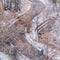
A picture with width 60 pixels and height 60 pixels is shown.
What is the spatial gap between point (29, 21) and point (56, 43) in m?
0.49

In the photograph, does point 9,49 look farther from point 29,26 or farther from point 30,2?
point 30,2

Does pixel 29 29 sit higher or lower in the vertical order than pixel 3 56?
higher

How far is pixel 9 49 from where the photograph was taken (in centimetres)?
349

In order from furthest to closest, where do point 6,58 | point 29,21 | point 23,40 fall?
point 29,21, point 23,40, point 6,58

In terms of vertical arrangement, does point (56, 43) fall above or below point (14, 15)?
below

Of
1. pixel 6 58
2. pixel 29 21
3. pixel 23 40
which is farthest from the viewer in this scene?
pixel 29 21

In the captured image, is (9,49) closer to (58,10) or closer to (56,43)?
(56,43)

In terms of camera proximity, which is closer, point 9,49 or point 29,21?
point 9,49

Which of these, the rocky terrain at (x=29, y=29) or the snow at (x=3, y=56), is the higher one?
the rocky terrain at (x=29, y=29)

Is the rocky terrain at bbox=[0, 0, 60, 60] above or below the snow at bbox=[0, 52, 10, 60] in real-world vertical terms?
above

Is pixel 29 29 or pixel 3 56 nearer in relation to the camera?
pixel 3 56

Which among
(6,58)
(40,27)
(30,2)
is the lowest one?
(6,58)

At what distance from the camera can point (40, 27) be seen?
3.77 m

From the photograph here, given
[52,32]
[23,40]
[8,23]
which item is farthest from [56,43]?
[8,23]
